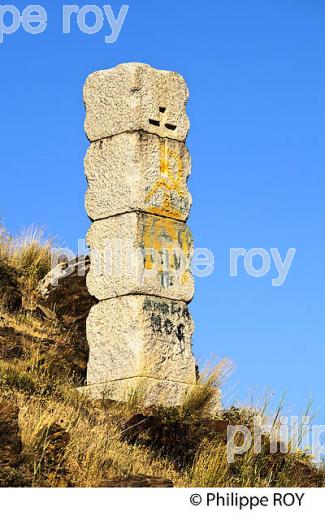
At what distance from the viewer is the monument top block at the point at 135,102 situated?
560 inches

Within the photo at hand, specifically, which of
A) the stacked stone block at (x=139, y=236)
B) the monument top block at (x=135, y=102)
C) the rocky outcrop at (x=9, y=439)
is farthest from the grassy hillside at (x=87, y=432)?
the monument top block at (x=135, y=102)

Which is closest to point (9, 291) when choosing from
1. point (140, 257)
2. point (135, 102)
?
point (140, 257)

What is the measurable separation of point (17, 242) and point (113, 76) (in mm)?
3876

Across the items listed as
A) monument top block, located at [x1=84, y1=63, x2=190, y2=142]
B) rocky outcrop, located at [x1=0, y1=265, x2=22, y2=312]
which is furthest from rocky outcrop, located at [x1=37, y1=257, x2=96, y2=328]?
monument top block, located at [x1=84, y1=63, x2=190, y2=142]

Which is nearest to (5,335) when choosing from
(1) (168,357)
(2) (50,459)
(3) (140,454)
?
(1) (168,357)

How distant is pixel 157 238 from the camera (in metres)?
14.1

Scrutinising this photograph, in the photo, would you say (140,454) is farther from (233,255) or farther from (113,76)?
(113,76)

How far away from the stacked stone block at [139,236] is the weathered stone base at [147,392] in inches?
0.5

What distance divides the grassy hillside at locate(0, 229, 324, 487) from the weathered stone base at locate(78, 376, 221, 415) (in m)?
0.08

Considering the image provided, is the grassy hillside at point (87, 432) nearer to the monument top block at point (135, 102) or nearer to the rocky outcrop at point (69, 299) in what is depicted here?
the rocky outcrop at point (69, 299)

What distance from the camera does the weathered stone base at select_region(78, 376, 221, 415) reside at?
13430 mm

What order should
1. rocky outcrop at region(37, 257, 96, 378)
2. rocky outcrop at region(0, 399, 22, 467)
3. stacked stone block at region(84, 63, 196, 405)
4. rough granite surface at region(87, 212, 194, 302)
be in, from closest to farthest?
rocky outcrop at region(0, 399, 22, 467)
stacked stone block at region(84, 63, 196, 405)
rough granite surface at region(87, 212, 194, 302)
rocky outcrop at region(37, 257, 96, 378)

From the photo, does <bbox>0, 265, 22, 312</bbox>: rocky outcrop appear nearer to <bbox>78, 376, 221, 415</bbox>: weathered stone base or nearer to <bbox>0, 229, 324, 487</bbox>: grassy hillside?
<bbox>0, 229, 324, 487</bbox>: grassy hillside

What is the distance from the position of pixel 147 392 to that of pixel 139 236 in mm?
1686
